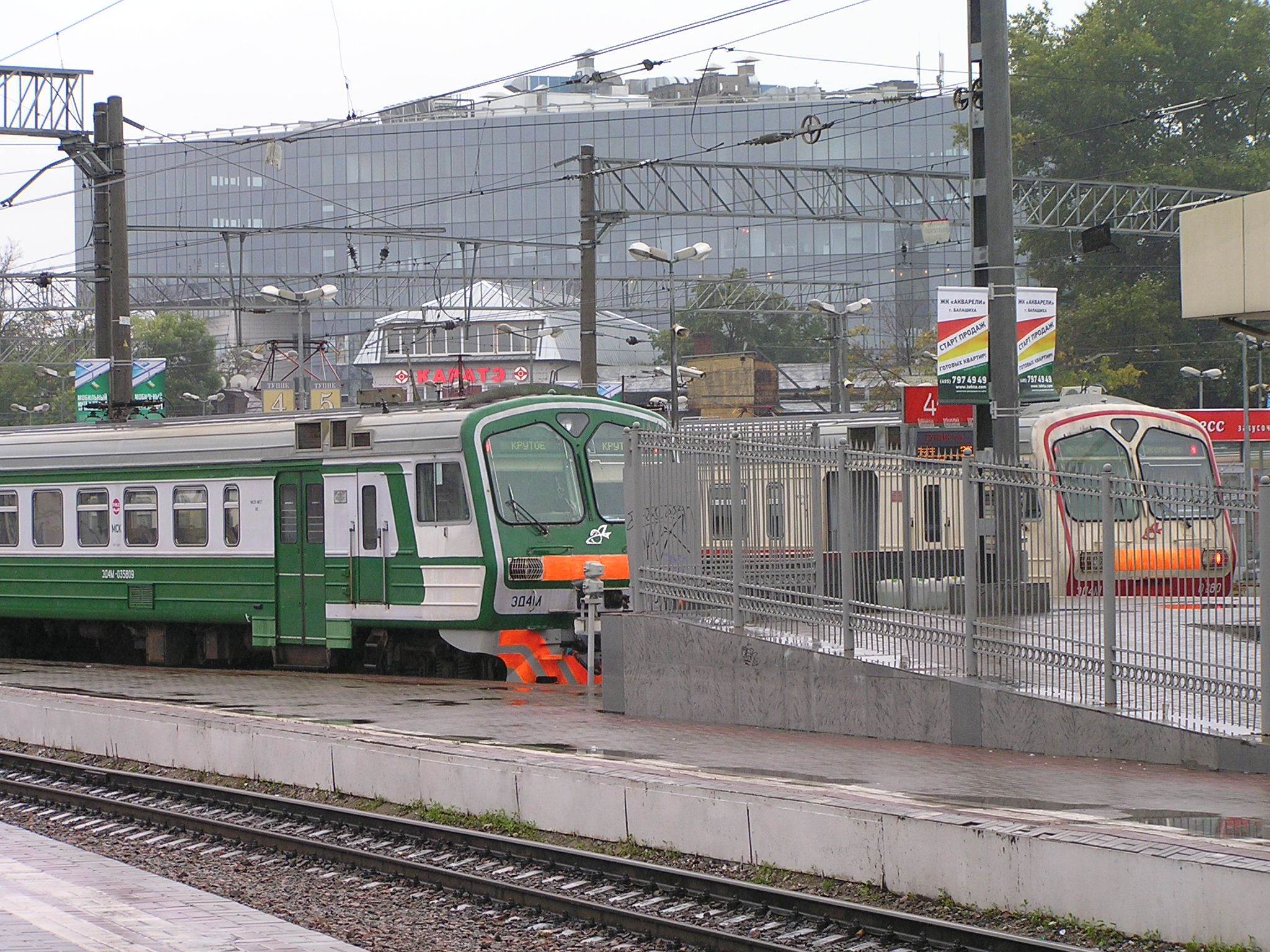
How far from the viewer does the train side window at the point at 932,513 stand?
12.8 metres

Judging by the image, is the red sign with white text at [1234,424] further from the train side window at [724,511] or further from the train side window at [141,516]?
the train side window at [724,511]

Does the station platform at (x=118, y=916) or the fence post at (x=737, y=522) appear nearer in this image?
the station platform at (x=118, y=916)

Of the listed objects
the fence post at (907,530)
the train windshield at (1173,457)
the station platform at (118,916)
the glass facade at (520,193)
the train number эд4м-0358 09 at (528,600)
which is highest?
the glass facade at (520,193)

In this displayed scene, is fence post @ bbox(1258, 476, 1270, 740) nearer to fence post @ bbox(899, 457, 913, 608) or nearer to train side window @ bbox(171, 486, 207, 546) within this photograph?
fence post @ bbox(899, 457, 913, 608)

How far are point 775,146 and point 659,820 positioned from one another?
94.0 meters

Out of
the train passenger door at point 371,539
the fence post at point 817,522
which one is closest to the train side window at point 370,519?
the train passenger door at point 371,539

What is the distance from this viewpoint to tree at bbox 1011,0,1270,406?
2464 inches

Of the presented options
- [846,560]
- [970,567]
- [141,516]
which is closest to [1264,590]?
[970,567]

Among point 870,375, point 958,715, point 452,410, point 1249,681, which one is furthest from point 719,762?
point 870,375

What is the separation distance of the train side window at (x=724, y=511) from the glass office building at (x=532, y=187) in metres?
84.6

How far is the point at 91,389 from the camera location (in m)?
30.2

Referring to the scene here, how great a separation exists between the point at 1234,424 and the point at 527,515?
25.0 metres

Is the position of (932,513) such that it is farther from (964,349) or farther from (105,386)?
(105,386)

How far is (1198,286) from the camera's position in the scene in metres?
14.6
